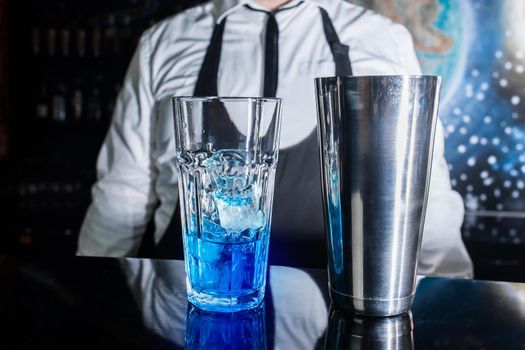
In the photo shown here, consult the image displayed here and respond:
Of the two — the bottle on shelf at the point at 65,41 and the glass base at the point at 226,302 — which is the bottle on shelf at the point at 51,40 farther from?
the glass base at the point at 226,302

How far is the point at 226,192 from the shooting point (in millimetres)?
543

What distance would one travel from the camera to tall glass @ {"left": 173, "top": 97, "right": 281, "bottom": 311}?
536 millimetres

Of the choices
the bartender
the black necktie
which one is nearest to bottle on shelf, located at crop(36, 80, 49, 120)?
the bartender

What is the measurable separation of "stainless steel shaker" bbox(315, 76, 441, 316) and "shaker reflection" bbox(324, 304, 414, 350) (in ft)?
0.03

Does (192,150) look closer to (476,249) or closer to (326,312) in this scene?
(326,312)

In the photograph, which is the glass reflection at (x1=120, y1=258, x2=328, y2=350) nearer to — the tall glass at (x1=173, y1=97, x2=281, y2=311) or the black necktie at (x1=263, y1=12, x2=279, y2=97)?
the tall glass at (x1=173, y1=97, x2=281, y2=311)

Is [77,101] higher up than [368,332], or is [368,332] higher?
[77,101]

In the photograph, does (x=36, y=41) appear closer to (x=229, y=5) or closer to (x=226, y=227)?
(x=229, y=5)

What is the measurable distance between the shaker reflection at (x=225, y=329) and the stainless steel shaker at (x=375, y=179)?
90mm

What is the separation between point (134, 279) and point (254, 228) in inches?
7.3

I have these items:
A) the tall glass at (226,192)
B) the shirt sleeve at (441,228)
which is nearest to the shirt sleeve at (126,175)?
the shirt sleeve at (441,228)

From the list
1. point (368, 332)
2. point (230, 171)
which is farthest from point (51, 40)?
point (368, 332)

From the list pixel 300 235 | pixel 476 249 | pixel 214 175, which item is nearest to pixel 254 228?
pixel 214 175

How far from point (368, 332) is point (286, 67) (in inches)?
42.3
